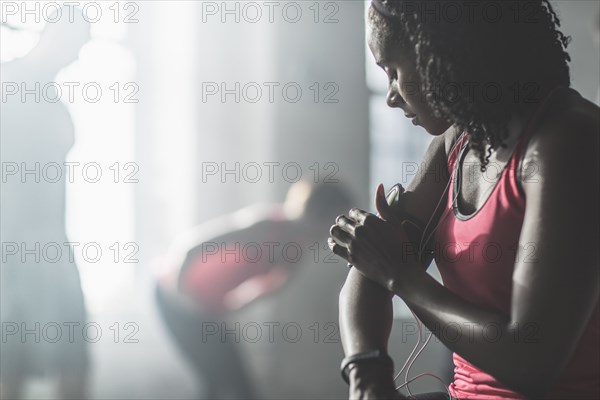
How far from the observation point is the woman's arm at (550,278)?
0.68 m

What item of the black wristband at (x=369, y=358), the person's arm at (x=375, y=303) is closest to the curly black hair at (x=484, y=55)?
the person's arm at (x=375, y=303)

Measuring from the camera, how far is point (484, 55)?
2.66ft

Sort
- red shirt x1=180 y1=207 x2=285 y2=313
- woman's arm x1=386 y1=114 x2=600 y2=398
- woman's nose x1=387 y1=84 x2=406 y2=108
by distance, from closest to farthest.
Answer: woman's arm x1=386 y1=114 x2=600 y2=398 < woman's nose x1=387 y1=84 x2=406 y2=108 < red shirt x1=180 y1=207 x2=285 y2=313

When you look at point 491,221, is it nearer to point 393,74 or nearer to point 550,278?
point 550,278

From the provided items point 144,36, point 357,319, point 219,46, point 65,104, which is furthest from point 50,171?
point 357,319

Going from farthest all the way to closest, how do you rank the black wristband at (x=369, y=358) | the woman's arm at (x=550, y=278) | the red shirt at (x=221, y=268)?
the red shirt at (x=221, y=268), the black wristband at (x=369, y=358), the woman's arm at (x=550, y=278)

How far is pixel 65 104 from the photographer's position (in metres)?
3.19

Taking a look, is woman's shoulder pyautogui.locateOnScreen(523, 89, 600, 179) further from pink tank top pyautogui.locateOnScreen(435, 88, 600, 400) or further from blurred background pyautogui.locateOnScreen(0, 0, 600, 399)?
blurred background pyautogui.locateOnScreen(0, 0, 600, 399)

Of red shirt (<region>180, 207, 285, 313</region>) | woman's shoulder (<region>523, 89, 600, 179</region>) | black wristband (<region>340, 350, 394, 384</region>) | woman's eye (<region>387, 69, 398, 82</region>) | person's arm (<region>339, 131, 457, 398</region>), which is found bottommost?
red shirt (<region>180, 207, 285, 313</region>)

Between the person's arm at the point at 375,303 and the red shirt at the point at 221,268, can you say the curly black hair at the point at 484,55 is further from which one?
the red shirt at the point at 221,268

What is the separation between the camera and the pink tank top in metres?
0.74

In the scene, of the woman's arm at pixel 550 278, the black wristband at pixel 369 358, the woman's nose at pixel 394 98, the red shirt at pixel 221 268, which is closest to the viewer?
the woman's arm at pixel 550 278

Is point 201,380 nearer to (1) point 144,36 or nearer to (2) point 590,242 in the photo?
(1) point 144,36

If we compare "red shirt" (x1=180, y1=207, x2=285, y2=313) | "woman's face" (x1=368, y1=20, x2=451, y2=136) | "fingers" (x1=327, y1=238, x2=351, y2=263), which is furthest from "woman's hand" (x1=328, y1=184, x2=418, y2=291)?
"red shirt" (x1=180, y1=207, x2=285, y2=313)
